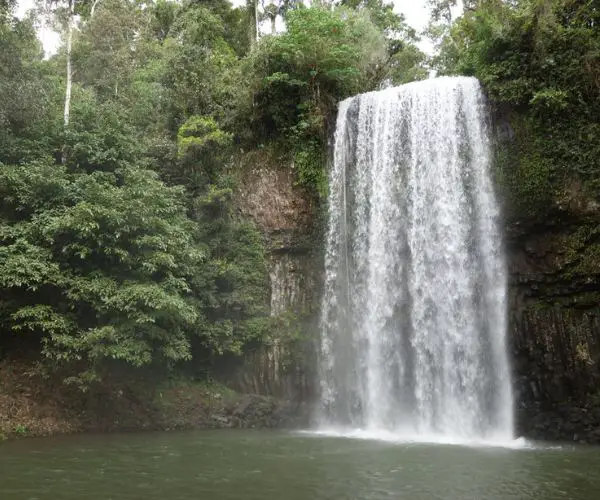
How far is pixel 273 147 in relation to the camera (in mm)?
18547

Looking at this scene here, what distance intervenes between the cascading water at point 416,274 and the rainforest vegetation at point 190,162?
3.62 feet

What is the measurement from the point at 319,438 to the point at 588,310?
7.57m

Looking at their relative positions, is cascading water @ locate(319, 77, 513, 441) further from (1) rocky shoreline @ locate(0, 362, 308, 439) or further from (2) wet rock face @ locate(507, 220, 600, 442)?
(1) rocky shoreline @ locate(0, 362, 308, 439)

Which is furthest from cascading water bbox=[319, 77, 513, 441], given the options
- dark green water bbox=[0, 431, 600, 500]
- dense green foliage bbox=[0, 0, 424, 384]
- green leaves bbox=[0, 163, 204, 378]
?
green leaves bbox=[0, 163, 204, 378]

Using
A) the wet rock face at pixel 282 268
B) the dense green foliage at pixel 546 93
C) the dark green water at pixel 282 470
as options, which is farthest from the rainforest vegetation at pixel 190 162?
the dark green water at pixel 282 470

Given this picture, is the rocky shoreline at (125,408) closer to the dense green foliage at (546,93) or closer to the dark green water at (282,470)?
the dark green water at (282,470)

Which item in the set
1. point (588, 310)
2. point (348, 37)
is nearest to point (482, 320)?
point (588, 310)

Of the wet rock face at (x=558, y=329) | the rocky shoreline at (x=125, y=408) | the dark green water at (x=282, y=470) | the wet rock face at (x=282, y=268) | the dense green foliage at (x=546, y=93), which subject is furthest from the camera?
the wet rock face at (x=282, y=268)

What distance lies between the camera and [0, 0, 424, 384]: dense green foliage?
12.8 metres

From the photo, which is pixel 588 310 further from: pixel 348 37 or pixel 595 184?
pixel 348 37

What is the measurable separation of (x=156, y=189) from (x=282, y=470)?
8310 millimetres

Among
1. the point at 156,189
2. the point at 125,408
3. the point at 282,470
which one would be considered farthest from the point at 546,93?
the point at 125,408

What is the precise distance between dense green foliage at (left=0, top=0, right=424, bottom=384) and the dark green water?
2927mm

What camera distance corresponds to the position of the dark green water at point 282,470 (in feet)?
23.7
